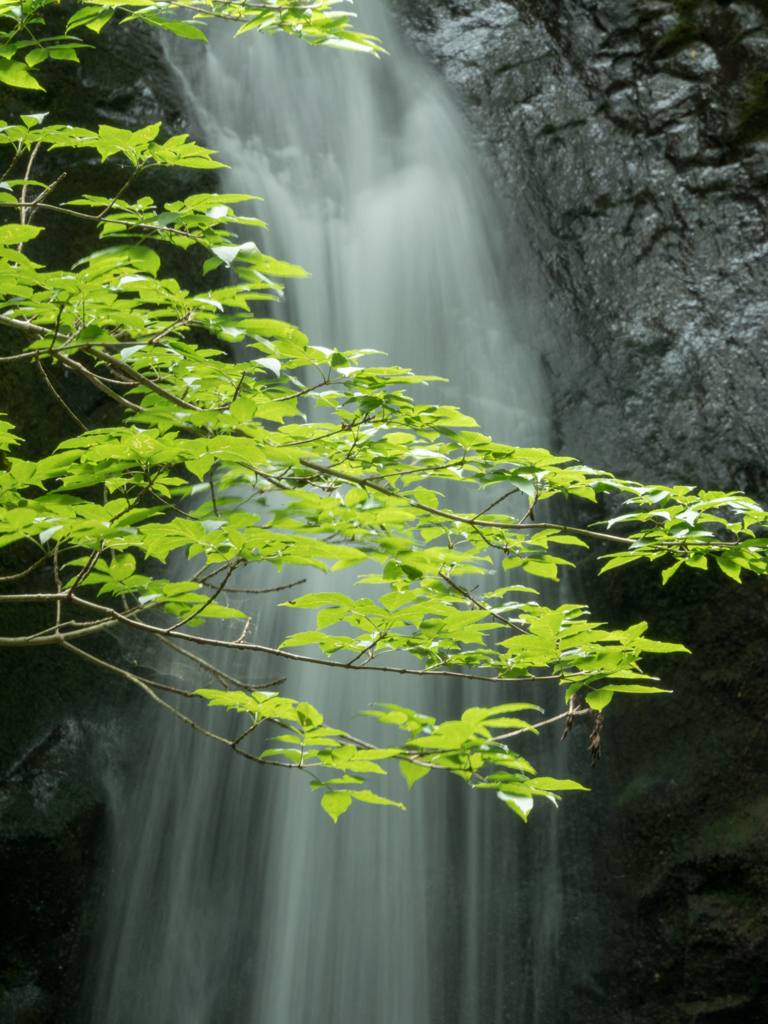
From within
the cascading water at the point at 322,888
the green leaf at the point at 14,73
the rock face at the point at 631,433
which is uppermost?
the green leaf at the point at 14,73

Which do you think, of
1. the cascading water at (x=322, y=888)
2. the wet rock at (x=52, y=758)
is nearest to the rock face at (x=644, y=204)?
the cascading water at (x=322, y=888)

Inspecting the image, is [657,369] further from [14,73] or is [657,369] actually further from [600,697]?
[14,73]

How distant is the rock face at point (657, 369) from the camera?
192 inches

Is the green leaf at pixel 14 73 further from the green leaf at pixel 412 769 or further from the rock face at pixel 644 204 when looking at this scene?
the rock face at pixel 644 204

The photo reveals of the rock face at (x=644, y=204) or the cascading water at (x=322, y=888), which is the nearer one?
the cascading water at (x=322, y=888)

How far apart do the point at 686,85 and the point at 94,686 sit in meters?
6.89

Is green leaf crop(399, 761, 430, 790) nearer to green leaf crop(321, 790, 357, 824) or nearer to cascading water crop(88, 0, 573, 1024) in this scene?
green leaf crop(321, 790, 357, 824)

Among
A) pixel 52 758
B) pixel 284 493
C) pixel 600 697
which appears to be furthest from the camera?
pixel 52 758

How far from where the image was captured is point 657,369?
5.93 m

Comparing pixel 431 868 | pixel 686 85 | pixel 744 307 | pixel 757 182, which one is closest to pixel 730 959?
pixel 431 868

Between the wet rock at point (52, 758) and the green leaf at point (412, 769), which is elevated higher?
the green leaf at point (412, 769)

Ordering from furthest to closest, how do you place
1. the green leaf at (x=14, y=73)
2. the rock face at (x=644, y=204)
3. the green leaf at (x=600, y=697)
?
the rock face at (x=644, y=204), the green leaf at (x=14, y=73), the green leaf at (x=600, y=697)

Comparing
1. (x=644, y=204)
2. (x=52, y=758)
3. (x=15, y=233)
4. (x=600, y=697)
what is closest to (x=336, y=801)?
(x=600, y=697)

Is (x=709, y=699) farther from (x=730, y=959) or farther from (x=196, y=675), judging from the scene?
(x=196, y=675)
